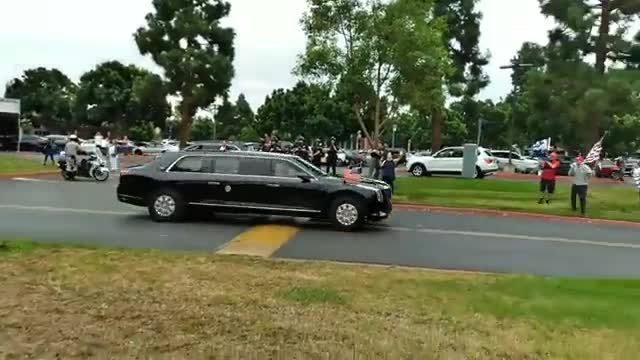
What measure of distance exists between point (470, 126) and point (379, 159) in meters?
64.1

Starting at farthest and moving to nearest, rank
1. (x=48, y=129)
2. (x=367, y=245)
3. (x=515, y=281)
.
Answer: (x=48, y=129) → (x=367, y=245) → (x=515, y=281)

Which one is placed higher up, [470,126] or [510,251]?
[470,126]

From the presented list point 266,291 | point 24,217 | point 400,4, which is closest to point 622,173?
point 400,4

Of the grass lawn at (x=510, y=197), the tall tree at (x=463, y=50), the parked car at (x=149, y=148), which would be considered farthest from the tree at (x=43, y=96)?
the grass lawn at (x=510, y=197)

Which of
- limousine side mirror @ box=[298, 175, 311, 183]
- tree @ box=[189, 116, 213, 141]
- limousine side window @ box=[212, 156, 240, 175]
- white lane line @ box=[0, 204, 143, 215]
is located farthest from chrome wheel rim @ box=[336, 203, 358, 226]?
tree @ box=[189, 116, 213, 141]

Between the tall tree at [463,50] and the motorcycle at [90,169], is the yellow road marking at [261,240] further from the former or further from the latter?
the tall tree at [463,50]

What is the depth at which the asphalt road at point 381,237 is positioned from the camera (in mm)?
11688

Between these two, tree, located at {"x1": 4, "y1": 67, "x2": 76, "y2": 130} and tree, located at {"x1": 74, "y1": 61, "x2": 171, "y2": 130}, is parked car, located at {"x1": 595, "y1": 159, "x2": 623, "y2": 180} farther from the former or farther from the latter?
tree, located at {"x1": 4, "y1": 67, "x2": 76, "y2": 130}

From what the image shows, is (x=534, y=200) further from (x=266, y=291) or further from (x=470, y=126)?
(x=470, y=126)

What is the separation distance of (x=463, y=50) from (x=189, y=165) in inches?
1747

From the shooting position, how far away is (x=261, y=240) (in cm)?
1298

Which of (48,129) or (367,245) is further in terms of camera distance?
(48,129)

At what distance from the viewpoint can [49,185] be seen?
904 inches

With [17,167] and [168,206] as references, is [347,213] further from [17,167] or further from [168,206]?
[17,167]
